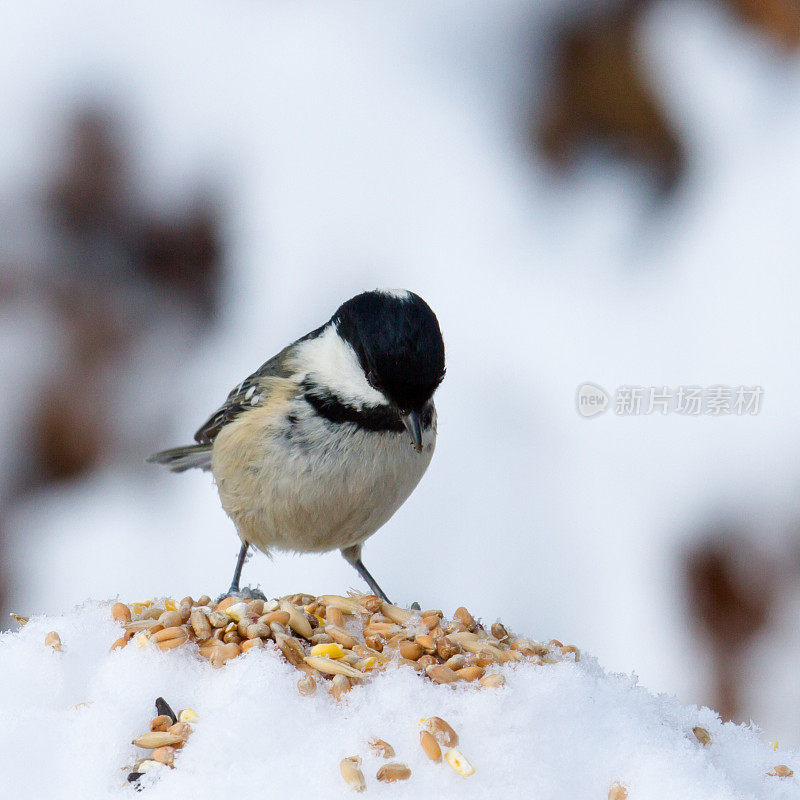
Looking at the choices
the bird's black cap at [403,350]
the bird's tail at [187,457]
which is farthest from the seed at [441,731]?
the bird's tail at [187,457]

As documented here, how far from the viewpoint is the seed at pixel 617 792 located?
0.88 meters

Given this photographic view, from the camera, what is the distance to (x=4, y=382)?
1207 millimetres

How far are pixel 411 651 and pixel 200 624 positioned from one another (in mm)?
252

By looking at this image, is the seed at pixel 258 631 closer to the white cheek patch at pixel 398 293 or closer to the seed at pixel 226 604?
the seed at pixel 226 604

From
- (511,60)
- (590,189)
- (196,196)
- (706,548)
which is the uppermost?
(511,60)

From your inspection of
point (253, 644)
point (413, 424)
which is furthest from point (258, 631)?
point (413, 424)

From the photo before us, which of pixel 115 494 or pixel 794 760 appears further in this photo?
pixel 115 494

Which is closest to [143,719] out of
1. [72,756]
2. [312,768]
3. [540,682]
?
[72,756]

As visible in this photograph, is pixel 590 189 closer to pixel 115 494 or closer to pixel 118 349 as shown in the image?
pixel 118 349

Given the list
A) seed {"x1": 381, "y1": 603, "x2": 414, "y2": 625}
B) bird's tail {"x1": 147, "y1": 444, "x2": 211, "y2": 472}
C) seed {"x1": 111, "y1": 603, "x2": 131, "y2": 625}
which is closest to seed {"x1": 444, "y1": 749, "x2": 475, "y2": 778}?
seed {"x1": 381, "y1": 603, "x2": 414, "y2": 625}

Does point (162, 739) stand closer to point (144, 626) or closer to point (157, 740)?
point (157, 740)

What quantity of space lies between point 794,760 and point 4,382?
3.69ft

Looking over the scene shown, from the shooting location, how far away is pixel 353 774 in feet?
2.76

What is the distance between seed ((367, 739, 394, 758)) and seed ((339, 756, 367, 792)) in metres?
0.03
